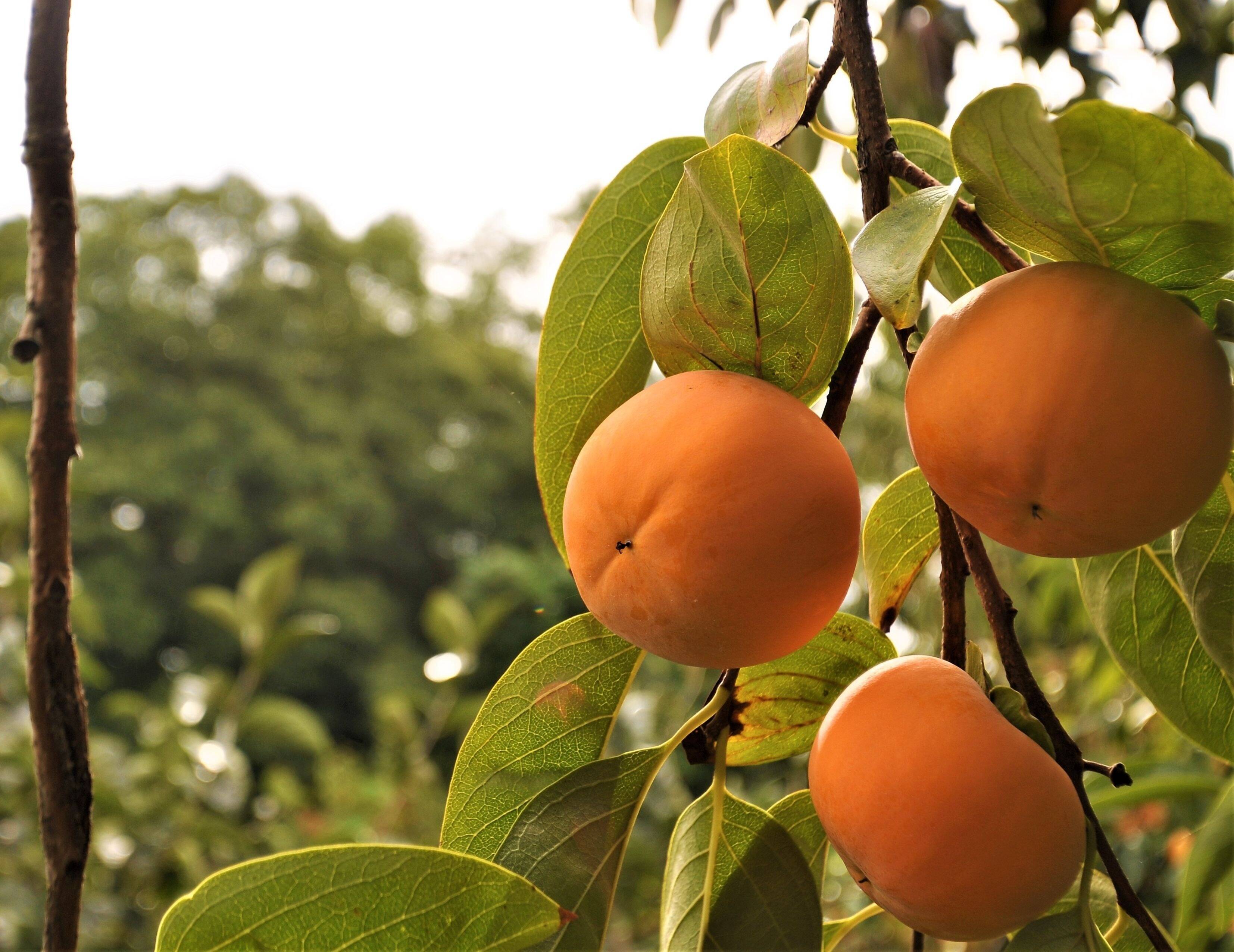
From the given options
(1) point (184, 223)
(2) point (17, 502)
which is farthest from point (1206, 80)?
(1) point (184, 223)

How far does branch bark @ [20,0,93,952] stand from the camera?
543 millimetres

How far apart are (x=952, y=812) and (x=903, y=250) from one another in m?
0.24

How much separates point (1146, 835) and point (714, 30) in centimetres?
→ 193

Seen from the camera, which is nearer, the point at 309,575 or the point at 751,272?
the point at 751,272

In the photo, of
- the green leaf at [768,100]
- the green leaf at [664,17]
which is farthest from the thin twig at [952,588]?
the green leaf at [664,17]

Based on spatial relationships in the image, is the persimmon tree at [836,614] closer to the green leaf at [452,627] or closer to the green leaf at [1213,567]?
the green leaf at [1213,567]

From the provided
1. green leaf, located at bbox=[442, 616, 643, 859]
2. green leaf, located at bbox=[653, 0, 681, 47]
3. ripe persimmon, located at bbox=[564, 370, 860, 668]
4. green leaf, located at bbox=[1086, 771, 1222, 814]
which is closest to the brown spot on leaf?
green leaf, located at bbox=[442, 616, 643, 859]

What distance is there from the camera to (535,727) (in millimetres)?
560

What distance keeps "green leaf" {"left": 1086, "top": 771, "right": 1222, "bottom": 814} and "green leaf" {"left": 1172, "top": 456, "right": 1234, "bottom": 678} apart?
68cm

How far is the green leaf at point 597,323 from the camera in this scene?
57 centimetres

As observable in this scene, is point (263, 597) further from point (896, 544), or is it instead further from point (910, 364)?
point (910, 364)

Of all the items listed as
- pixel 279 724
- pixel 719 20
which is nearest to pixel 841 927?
pixel 719 20

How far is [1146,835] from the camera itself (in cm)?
220

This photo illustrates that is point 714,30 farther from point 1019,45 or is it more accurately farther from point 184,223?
point 184,223
